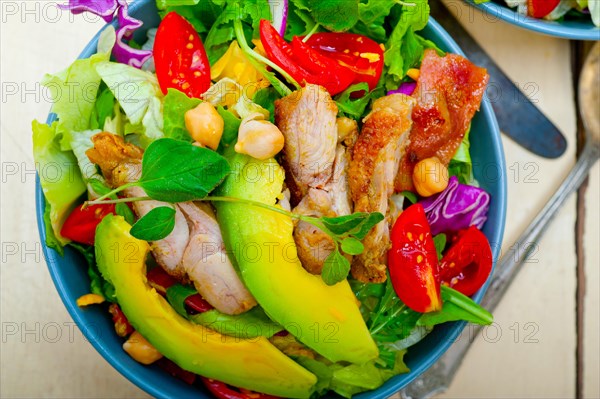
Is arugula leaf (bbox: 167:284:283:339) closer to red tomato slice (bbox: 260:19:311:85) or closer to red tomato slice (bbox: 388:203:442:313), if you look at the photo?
red tomato slice (bbox: 388:203:442:313)

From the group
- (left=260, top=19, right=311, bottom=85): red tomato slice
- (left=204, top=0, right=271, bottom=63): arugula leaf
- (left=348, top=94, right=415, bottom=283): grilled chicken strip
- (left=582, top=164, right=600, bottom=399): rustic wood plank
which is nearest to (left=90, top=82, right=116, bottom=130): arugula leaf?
(left=204, top=0, right=271, bottom=63): arugula leaf

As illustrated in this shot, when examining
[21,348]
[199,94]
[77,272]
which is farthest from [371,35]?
[21,348]

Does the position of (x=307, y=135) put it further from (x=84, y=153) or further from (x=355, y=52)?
(x=84, y=153)

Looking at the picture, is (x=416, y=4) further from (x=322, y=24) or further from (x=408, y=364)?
(x=408, y=364)

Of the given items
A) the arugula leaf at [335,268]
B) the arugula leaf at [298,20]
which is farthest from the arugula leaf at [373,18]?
the arugula leaf at [335,268]

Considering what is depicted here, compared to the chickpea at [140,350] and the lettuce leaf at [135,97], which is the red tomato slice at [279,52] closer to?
the lettuce leaf at [135,97]

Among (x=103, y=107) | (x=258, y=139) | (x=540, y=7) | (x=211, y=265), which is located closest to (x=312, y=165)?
(x=258, y=139)

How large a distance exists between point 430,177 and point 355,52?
0.48 meters

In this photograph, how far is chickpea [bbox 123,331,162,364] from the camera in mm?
2018

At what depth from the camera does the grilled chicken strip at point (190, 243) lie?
1.89 metres

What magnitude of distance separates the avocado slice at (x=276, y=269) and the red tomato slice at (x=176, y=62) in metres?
0.31

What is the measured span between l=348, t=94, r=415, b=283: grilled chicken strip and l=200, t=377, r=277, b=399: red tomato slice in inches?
21.6

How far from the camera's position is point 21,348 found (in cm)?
245

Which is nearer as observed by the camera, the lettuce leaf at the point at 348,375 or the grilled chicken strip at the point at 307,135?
the grilled chicken strip at the point at 307,135
